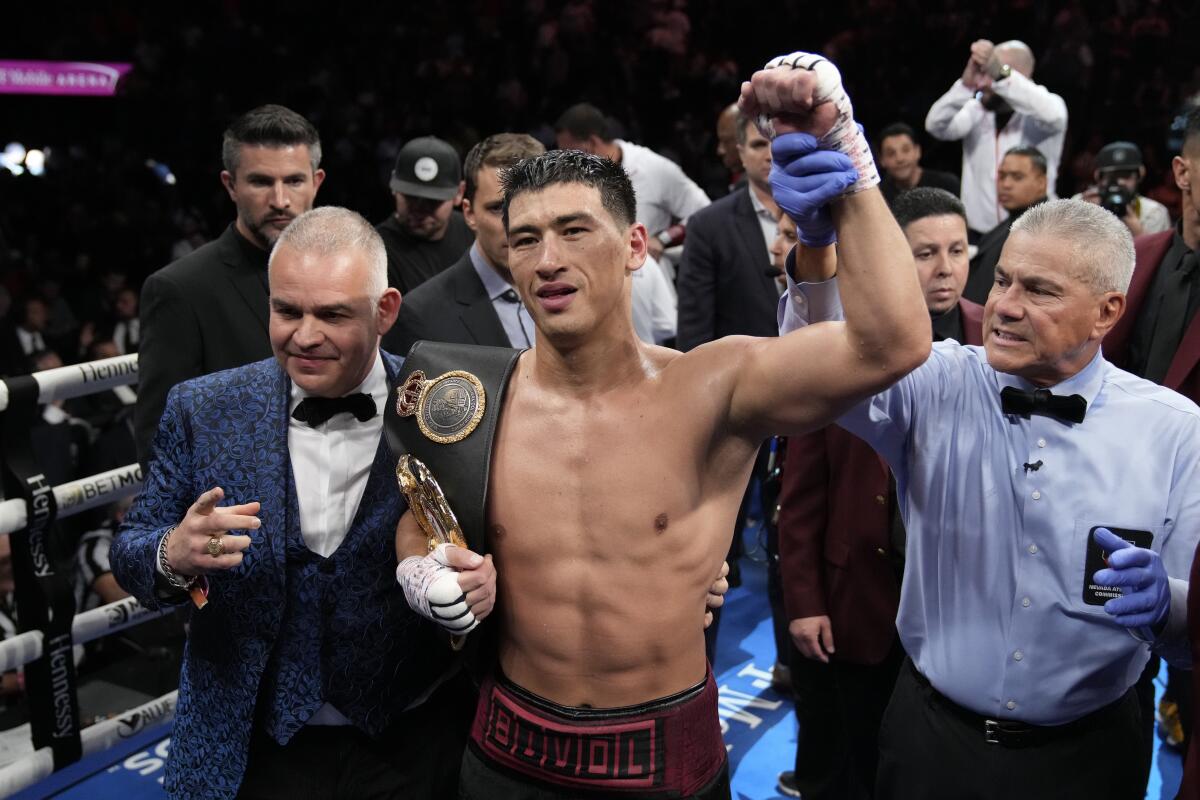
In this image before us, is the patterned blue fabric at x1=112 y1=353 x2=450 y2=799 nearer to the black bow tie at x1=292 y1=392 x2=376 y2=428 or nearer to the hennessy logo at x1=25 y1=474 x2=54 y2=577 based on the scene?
the black bow tie at x1=292 y1=392 x2=376 y2=428

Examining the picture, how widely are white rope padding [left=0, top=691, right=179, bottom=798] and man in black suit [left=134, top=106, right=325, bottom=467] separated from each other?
0.82 meters

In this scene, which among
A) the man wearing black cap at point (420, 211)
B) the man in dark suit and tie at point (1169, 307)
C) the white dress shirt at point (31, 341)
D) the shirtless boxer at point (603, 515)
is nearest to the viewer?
the shirtless boxer at point (603, 515)

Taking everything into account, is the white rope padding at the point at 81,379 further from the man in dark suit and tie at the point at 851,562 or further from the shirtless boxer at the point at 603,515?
the man in dark suit and tie at the point at 851,562

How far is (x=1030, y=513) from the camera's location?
1908 millimetres

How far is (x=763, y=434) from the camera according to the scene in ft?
5.52

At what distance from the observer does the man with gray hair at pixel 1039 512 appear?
1893mm

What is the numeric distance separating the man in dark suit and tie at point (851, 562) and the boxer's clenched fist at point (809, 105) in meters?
1.04

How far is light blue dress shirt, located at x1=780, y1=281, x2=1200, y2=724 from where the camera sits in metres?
1.89

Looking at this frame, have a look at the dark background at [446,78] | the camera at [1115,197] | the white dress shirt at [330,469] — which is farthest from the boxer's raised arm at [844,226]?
the dark background at [446,78]

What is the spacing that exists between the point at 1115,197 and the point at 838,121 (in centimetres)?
401

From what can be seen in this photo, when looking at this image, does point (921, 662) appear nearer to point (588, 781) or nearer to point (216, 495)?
point (588, 781)

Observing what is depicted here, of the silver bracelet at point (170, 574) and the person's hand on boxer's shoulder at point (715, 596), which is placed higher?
the silver bracelet at point (170, 574)

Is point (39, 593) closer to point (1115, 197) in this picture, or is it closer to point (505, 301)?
point (505, 301)

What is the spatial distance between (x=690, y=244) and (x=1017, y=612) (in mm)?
2406
